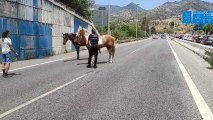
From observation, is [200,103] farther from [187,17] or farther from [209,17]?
[187,17]

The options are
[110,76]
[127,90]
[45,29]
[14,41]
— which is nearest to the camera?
[127,90]

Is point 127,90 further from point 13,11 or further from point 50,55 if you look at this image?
point 50,55

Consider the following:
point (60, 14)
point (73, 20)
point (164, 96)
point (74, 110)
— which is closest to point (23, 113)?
point (74, 110)

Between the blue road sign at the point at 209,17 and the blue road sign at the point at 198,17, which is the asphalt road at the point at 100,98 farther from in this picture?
the blue road sign at the point at 198,17

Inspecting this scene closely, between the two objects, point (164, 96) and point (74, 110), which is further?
point (164, 96)

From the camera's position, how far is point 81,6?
56.6m

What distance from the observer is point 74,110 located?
9250 millimetres

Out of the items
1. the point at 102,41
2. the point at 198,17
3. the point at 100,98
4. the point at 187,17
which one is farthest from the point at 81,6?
the point at 100,98

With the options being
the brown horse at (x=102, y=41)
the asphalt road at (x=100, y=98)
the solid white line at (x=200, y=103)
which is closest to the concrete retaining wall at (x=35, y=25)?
the brown horse at (x=102, y=41)

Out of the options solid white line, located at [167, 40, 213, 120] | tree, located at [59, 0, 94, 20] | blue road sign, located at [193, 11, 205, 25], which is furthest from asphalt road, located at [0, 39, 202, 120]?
blue road sign, located at [193, 11, 205, 25]

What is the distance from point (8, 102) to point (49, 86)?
3.08m

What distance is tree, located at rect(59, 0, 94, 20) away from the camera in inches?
2135

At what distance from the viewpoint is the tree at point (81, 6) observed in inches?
2135

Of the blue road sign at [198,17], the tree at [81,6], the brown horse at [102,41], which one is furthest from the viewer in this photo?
the blue road sign at [198,17]
